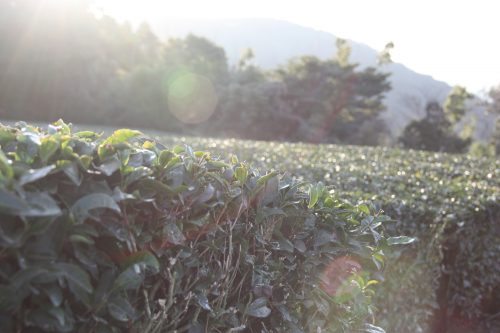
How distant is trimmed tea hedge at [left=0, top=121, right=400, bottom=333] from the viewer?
4.25ft

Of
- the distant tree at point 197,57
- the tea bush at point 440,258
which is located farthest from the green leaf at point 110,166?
the distant tree at point 197,57

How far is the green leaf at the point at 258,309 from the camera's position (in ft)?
6.14

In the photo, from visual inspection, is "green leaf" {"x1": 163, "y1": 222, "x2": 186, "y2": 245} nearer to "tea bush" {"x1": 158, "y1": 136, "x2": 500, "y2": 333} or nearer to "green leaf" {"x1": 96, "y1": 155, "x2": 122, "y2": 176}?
"green leaf" {"x1": 96, "y1": 155, "x2": 122, "y2": 176}

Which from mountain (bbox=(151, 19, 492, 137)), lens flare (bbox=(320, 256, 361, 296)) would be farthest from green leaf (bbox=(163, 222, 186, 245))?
mountain (bbox=(151, 19, 492, 137))

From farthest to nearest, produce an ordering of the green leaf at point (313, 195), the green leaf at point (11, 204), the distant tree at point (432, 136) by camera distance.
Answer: the distant tree at point (432, 136) < the green leaf at point (313, 195) < the green leaf at point (11, 204)

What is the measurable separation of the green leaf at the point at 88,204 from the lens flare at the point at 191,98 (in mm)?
37707

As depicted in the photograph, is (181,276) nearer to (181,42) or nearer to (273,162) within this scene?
(273,162)

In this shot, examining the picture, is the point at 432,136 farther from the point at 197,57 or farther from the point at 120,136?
the point at 120,136

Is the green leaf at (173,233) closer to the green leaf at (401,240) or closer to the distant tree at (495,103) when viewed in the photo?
the green leaf at (401,240)

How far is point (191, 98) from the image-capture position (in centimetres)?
3978

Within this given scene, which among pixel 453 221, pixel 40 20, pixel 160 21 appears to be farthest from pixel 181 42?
pixel 160 21

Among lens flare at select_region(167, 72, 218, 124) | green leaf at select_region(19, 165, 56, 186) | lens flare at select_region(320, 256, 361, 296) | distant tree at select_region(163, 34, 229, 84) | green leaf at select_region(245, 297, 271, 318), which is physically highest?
distant tree at select_region(163, 34, 229, 84)

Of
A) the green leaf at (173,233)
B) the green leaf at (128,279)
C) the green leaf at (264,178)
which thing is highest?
the green leaf at (264,178)

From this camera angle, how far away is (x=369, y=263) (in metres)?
2.31
